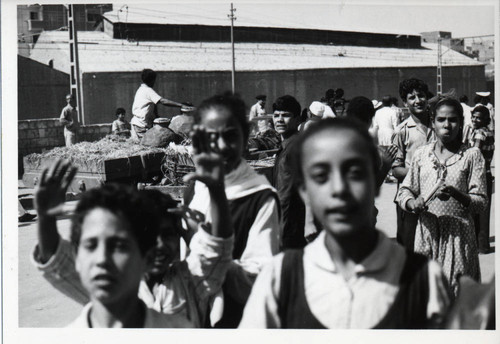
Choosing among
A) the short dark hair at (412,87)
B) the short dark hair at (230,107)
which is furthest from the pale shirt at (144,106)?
the short dark hair at (230,107)

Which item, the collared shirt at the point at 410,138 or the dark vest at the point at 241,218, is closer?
the dark vest at the point at 241,218

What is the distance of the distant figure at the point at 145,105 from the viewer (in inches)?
220

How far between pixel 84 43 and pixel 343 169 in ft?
79.6

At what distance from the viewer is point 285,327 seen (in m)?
2.05

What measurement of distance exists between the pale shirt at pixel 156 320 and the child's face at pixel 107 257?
0.41ft

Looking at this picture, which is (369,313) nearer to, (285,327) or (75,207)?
(285,327)

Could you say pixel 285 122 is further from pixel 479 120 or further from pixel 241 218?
pixel 479 120

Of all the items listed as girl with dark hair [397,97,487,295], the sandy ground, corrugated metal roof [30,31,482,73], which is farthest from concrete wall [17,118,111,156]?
corrugated metal roof [30,31,482,73]

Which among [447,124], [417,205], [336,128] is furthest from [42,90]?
[336,128]

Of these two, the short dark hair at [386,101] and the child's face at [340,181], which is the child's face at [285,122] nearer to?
the child's face at [340,181]

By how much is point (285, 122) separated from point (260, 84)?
899 inches

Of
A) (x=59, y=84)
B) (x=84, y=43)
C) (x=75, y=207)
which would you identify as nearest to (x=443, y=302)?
(x=75, y=207)

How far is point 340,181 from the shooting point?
185 cm

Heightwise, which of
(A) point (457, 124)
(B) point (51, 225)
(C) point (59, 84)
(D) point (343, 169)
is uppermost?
(C) point (59, 84)
